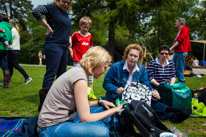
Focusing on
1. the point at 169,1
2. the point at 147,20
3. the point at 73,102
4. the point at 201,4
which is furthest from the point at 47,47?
the point at 201,4

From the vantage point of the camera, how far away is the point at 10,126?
2709 millimetres

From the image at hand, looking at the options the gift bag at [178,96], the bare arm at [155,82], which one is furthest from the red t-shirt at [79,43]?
the gift bag at [178,96]

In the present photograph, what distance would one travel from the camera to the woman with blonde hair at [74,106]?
1.87 m

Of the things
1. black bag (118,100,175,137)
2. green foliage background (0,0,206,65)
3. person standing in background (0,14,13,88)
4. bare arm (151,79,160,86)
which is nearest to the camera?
black bag (118,100,175,137)

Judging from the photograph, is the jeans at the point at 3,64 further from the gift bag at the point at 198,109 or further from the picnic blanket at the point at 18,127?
the gift bag at the point at 198,109

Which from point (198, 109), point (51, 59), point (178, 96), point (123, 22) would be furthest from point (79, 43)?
point (123, 22)

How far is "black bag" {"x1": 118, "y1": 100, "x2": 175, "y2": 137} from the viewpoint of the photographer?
2.14 metres

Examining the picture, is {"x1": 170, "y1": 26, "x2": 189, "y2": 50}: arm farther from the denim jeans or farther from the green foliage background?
the green foliage background

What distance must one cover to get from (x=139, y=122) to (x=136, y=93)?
0.87m

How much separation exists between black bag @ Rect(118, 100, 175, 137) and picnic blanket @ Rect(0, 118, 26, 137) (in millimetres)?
1397

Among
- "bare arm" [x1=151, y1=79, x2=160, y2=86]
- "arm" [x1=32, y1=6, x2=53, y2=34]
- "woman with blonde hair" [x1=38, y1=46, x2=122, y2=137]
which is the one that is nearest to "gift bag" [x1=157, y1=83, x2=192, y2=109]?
"bare arm" [x1=151, y1=79, x2=160, y2=86]

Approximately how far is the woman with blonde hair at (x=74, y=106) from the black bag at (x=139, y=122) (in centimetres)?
32

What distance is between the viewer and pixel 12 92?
496 cm

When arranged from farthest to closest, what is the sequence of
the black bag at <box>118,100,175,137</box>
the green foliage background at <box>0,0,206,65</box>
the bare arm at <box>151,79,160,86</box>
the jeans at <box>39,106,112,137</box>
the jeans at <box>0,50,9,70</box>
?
the green foliage background at <box>0,0,206,65</box> < the jeans at <box>0,50,9,70</box> < the bare arm at <box>151,79,160,86</box> < the black bag at <box>118,100,175,137</box> < the jeans at <box>39,106,112,137</box>
